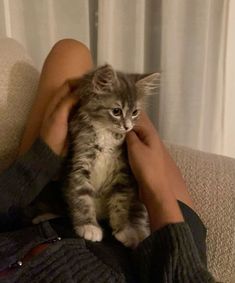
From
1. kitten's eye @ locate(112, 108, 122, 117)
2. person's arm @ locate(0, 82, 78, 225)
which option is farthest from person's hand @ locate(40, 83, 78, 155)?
kitten's eye @ locate(112, 108, 122, 117)

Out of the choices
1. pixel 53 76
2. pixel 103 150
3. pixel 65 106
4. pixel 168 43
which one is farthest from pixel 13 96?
pixel 168 43

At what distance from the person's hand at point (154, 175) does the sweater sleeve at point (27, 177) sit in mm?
205

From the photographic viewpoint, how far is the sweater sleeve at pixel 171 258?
85cm

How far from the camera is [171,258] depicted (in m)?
0.87

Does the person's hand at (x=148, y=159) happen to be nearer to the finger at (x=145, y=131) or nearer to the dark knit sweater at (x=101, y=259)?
the finger at (x=145, y=131)

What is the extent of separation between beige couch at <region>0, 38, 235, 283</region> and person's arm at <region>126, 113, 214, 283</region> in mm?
58

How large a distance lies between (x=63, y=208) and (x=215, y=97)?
2.60ft

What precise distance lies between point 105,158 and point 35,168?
19 centimetres

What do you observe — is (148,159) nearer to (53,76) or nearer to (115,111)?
(115,111)

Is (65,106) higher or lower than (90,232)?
higher

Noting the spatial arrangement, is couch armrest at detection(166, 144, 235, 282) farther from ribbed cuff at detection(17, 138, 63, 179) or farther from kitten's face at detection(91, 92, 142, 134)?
ribbed cuff at detection(17, 138, 63, 179)

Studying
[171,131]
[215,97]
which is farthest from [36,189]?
[215,97]

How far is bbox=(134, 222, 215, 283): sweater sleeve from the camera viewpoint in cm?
85

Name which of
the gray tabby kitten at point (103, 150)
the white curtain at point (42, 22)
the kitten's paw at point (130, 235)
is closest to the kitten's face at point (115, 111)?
the gray tabby kitten at point (103, 150)
